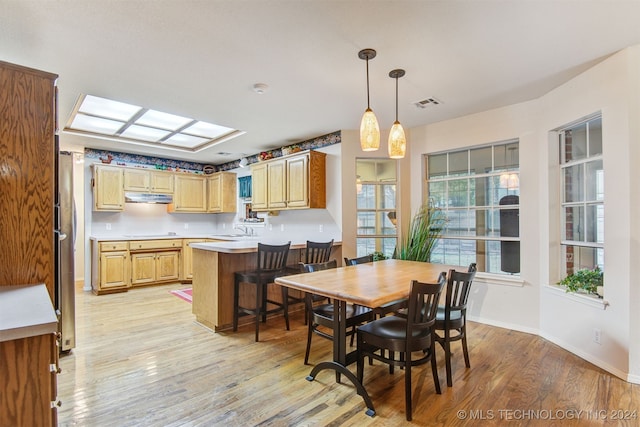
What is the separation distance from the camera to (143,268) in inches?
215

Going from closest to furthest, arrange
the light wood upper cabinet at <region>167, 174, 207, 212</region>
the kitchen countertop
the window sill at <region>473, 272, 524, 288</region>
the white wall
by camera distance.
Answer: the kitchen countertop, the white wall, the window sill at <region>473, 272, 524, 288</region>, the light wood upper cabinet at <region>167, 174, 207, 212</region>

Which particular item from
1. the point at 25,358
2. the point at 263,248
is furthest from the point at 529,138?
the point at 25,358

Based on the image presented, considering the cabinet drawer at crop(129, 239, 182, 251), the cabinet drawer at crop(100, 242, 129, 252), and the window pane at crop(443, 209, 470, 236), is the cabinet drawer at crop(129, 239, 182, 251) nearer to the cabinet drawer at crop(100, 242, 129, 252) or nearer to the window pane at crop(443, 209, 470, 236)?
the cabinet drawer at crop(100, 242, 129, 252)

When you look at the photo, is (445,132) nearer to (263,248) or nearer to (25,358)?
(263,248)

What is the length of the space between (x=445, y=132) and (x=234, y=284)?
122 inches

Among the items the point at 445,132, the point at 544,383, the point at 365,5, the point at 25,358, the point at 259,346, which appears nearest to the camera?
the point at 25,358

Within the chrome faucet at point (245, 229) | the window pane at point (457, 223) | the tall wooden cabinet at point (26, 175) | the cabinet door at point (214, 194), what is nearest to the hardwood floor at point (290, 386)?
the tall wooden cabinet at point (26, 175)

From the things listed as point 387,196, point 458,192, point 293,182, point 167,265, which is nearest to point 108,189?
point 167,265

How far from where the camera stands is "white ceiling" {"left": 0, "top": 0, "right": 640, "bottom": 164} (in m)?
1.90

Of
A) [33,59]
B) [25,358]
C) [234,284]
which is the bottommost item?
[234,284]

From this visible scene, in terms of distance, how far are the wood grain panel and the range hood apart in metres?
4.46

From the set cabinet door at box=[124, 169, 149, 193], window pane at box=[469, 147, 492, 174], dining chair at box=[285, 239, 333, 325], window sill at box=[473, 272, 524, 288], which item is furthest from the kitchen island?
cabinet door at box=[124, 169, 149, 193]

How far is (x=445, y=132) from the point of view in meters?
4.07

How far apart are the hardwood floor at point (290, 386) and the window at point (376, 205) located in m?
1.62
